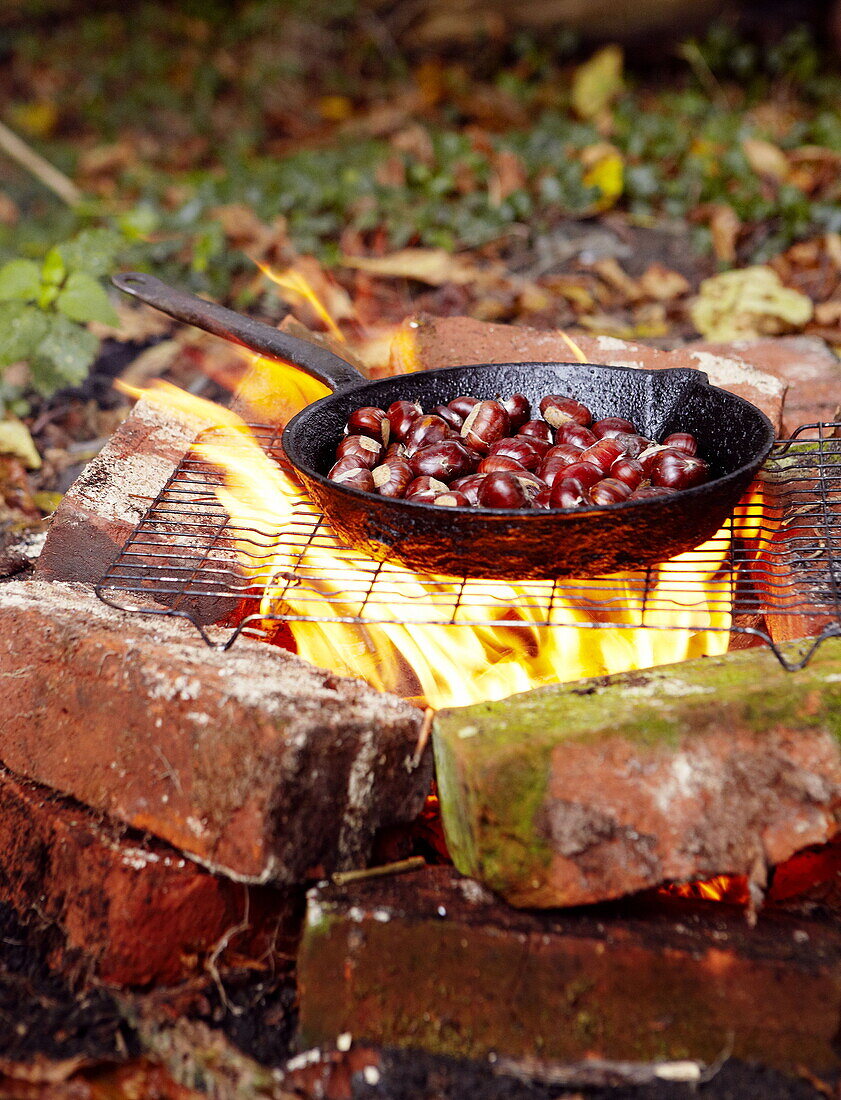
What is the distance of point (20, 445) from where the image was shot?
3.81 meters

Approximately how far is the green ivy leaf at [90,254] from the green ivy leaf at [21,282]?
134 mm

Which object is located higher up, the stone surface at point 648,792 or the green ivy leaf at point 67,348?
the green ivy leaf at point 67,348

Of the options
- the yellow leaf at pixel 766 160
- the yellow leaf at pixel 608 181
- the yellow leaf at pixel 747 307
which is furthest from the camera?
the yellow leaf at pixel 608 181

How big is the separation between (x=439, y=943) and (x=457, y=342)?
2.09m

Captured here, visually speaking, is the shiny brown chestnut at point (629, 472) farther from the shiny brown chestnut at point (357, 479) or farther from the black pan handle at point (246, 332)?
the black pan handle at point (246, 332)

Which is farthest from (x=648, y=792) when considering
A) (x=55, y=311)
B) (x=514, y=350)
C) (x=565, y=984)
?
(x=55, y=311)

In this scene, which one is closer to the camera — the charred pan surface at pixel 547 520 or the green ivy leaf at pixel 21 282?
the charred pan surface at pixel 547 520

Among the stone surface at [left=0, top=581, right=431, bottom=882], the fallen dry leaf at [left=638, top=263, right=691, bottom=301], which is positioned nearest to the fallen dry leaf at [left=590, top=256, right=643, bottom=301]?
the fallen dry leaf at [left=638, top=263, right=691, bottom=301]

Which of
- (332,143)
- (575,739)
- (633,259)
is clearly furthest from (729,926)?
(332,143)

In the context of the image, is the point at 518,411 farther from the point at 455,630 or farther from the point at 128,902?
the point at 128,902

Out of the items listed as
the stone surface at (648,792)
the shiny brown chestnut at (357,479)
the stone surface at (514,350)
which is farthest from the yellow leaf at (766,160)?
the stone surface at (648,792)

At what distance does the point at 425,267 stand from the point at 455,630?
10.5 feet

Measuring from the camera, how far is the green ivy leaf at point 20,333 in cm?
361

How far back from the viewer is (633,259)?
17.1ft
